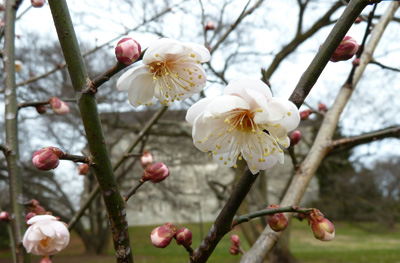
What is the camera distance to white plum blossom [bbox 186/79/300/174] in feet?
2.21

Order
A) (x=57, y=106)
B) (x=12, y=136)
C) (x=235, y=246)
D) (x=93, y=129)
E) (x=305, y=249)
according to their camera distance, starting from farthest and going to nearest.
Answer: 1. (x=305, y=249)
2. (x=57, y=106)
3. (x=235, y=246)
4. (x=12, y=136)
5. (x=93, y=129)

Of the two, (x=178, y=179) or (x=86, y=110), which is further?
(x=178, y=179)

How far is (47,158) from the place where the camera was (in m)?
0.77

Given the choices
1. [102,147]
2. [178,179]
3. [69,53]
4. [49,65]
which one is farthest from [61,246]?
[178,179]

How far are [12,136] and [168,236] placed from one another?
2.68 feet

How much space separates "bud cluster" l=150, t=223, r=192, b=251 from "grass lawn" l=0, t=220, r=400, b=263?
235 inches

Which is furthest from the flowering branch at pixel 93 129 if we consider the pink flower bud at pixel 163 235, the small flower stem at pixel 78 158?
the pink flower bud at pixel 163 235

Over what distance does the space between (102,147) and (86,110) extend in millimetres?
74

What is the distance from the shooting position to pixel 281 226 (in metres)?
0.85

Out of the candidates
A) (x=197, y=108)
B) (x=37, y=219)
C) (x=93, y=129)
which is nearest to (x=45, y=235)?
(x=37, y=219)

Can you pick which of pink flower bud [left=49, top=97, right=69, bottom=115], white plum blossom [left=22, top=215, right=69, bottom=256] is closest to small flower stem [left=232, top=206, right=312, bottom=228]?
white plum blossom [left=22, top=215, right=69, bottom=256]

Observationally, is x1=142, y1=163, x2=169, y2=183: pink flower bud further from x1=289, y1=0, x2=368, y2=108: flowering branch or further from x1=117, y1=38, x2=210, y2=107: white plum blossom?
x1=289, y1=0, x2=368, y2=108: flowering branch

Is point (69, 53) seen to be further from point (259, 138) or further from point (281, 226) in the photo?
point (281, 226)

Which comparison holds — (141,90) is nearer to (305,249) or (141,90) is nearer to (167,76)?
(167,76)
